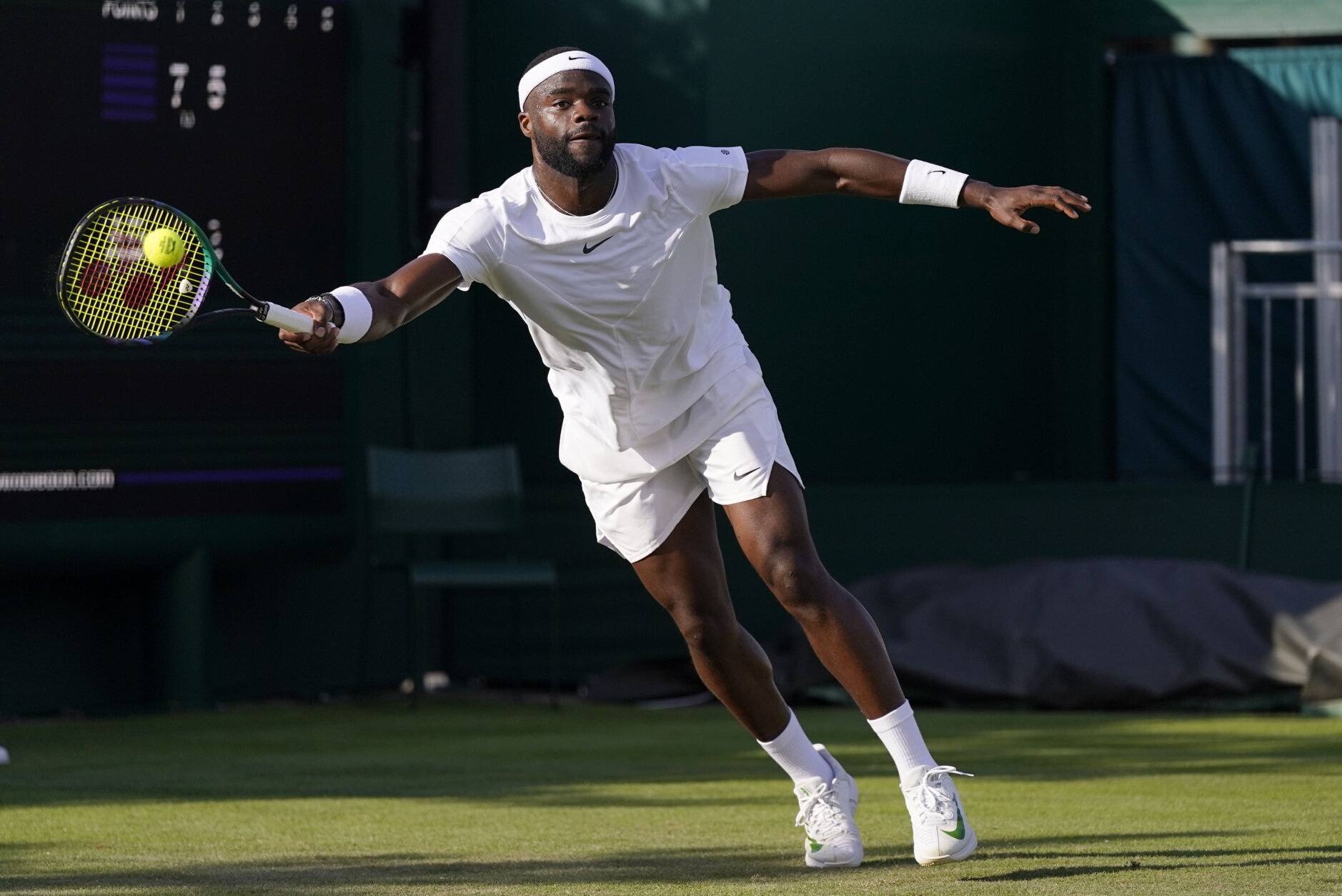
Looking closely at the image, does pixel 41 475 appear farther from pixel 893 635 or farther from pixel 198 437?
pixel 893 635

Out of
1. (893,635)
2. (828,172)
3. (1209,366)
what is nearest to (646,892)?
(828,172)

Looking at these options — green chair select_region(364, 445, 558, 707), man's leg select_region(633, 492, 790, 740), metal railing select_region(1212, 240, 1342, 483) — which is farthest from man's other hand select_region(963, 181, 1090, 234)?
metal railing select_region(1212, 240, 1342, 483)

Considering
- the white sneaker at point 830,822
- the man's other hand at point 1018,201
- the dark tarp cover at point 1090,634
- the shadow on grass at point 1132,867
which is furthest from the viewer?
the dark tarp cover at point 1090,634

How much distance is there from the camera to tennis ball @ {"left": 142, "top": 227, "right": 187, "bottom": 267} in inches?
155

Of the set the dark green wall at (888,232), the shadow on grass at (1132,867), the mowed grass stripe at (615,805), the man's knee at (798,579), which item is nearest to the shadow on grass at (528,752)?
the mowed grass stripe at (615,805)

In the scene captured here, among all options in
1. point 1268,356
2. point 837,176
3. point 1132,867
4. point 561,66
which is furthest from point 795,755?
point 1268,356

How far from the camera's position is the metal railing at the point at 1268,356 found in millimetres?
9523

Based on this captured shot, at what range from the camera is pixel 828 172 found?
172 inches

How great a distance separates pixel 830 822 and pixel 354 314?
159cm

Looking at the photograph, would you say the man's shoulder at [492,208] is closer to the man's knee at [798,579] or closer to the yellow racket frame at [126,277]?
the yellow racket frame at [126,277]

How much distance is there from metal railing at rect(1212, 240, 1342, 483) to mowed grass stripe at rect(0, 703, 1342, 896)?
84.1 inches

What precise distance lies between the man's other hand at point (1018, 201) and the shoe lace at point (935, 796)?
47.5 inches

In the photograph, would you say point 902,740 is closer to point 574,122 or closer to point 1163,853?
point 1163,853

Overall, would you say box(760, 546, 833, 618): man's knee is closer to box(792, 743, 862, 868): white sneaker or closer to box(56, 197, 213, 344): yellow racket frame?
box(792, 743, 862, 868): white sneaker
